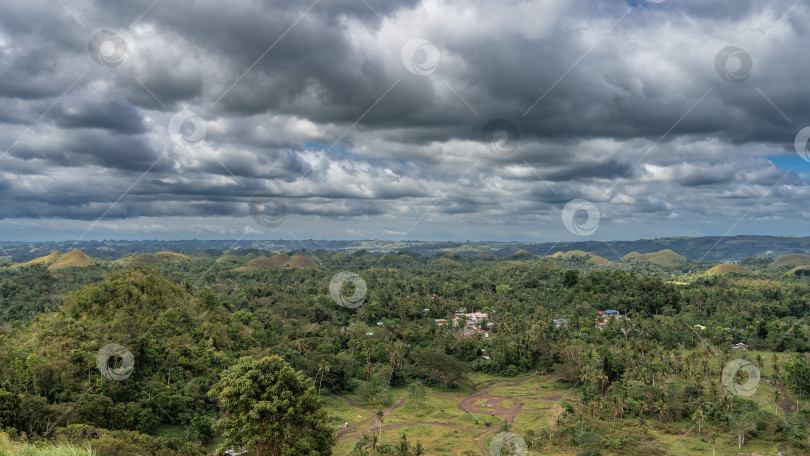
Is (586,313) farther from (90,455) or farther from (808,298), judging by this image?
(90,455)

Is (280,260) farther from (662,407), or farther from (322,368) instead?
(662,407)

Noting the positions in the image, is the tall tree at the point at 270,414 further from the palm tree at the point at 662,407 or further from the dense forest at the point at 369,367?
the palm tree at the point at 662,407

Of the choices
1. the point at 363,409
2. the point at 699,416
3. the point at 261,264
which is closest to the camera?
the point at 699,416

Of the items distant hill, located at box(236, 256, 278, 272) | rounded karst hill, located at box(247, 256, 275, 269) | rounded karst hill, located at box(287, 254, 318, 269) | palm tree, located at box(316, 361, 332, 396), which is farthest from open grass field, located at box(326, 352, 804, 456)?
rounded karst hill, located at box(287, 254, 318, 269)

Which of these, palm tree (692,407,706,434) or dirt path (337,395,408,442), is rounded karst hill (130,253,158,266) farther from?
palm tree (692,407,706,434)

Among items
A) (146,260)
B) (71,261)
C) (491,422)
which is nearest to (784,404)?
(491,422)

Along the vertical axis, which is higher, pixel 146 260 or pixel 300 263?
pixel 300 263

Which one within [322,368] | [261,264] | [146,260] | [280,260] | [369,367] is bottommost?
[369,367]

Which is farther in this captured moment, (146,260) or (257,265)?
(257,265)
